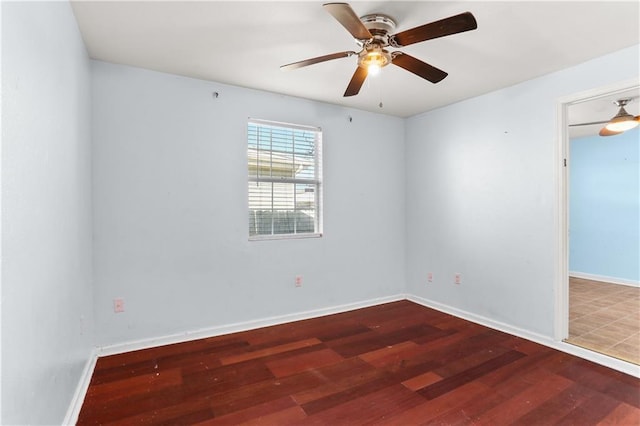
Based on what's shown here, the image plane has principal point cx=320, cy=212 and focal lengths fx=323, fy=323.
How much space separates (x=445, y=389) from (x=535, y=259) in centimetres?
160

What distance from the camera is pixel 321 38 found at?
227 cm

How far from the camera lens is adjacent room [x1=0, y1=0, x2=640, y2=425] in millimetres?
1654

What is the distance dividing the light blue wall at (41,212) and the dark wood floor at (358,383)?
45 centimetres

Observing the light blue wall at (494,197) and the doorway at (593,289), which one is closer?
the doorway at (593,289)

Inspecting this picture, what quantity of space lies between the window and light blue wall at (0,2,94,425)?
150 centimetres

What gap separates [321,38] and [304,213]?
1.88 m

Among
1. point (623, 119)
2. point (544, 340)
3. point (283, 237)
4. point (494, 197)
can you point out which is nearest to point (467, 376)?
point (544, 340)

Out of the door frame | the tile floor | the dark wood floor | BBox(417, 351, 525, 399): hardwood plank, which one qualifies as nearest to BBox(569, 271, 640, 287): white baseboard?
the tile floor

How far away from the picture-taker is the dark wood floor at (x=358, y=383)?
6.23 ft

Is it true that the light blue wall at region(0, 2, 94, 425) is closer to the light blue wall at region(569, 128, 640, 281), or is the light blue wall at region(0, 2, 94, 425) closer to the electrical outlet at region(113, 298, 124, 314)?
the electrical outlet at region(113, 298, 124, 314)

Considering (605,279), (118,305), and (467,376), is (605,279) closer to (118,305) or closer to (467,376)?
(467,376)

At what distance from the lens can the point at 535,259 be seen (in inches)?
118

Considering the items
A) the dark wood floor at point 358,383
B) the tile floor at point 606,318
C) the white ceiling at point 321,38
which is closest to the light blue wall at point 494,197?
the white ceiling at point 321,38

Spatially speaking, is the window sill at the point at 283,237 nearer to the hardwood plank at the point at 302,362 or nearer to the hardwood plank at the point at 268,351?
the hardwood plank at the point at 268,351
